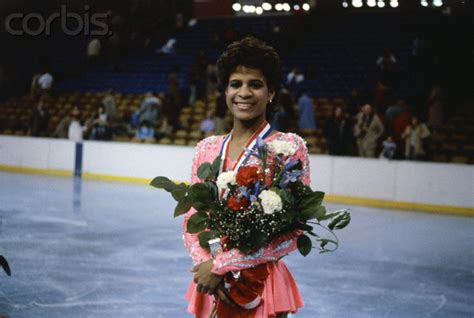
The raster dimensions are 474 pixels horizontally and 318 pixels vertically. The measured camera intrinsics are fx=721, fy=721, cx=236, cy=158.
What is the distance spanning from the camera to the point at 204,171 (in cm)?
251

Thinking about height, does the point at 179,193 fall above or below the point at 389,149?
below

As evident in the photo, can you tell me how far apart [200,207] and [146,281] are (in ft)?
13.1

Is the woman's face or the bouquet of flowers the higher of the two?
the woman's face

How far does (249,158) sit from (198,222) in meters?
0.31

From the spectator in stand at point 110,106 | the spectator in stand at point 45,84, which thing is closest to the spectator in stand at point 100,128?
the spectator in stand at point 110,106

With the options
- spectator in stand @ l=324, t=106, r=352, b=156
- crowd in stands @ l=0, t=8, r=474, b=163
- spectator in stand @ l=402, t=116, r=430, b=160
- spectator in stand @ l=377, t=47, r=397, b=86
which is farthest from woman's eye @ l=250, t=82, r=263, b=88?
spectator in stand @ l=377, t=47, r=397, b=86

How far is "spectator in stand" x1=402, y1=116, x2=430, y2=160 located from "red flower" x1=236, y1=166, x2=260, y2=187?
11001mm

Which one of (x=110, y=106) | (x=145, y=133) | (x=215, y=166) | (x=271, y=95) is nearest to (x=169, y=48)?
(x=110, y=106)

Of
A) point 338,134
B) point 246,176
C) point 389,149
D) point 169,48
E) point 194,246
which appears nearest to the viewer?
point 246,176

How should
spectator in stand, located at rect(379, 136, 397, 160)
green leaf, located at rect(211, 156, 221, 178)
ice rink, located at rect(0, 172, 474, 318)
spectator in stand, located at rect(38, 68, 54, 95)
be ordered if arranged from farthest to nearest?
spectator in stand, located at rect(38, 68, 54, 95), spectator in stand, located at rect(379, 136, 397, 160), ice rink, located at rect(0, 172, 474, 318), green leaf, located at rect(211, 156, 221, 178)

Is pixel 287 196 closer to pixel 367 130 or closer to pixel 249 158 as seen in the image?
pixel 249 158

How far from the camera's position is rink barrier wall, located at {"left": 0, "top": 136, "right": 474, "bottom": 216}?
39.7ft

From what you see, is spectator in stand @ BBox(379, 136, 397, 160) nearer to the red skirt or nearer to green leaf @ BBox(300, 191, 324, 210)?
the red skirt

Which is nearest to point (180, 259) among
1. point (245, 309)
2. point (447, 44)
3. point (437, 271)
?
point (437, 271)
